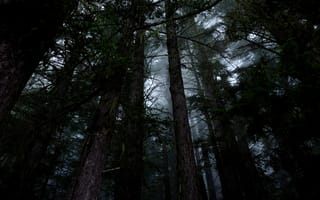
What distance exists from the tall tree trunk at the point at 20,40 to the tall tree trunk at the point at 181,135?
2.08 meters

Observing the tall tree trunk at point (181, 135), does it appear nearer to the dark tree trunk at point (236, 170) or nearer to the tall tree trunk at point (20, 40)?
the tall tree trunk at point (20, 40)

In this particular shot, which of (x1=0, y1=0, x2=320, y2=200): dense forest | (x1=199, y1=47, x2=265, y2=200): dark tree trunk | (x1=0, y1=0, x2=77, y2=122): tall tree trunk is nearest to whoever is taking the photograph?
(x1=0, y1=0, x2=77, y2=122): tall tree trunk

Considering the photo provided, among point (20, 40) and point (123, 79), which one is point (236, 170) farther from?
point (20, 40)

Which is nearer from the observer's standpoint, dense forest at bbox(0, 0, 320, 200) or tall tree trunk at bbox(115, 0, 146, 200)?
dense forest at bbox(0, 0, 320, 200)

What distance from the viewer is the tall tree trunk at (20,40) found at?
2.09m

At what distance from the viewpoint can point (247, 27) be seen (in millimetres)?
6176

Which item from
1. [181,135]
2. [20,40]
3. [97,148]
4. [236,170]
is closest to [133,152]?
[181,135]

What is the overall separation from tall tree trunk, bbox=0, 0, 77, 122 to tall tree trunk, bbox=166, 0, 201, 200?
2077 mm

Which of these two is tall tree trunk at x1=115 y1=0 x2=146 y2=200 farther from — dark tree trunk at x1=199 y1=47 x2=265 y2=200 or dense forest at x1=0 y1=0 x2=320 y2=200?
dark tree trunk at x1=199 y1=47 x2=265 y2=200

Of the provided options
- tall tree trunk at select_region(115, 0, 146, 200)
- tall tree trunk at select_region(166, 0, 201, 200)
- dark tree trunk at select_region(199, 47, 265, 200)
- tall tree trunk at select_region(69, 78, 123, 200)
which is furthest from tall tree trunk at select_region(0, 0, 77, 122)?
dark tree trunk at select_region(199, 47, 265, 200)

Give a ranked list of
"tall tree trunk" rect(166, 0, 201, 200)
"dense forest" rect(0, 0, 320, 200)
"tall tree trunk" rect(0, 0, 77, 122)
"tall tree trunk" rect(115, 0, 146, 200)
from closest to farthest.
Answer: "tall tree trunk" rect(0, 0, 77, 122) → "dense forest" rect(0, 0, 320, 200) → "tall tree trunk" rect(166, 0, 201, 200) → "tall tree trunk" rect(115, 0, 146, 200)

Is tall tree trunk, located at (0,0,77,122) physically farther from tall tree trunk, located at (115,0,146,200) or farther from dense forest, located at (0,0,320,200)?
tall tree trunk, located at (115,0,146,200)

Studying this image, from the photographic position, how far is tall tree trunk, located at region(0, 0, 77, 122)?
2.09 metres

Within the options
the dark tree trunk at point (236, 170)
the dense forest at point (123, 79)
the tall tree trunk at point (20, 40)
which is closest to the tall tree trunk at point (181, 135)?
the dense forest at point (123, 79)
